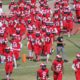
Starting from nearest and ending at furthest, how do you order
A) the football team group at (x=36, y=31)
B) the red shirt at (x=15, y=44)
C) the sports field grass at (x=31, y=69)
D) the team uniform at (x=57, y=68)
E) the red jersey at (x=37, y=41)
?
the team uniform at (x=57, y=68) → the football team group at (x=36, y=31) → the sports field grass at (x=31, y=69) → the red shirt at (x=15, y=44) → the red jersey at (x=37, y=41)

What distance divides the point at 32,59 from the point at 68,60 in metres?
1.91

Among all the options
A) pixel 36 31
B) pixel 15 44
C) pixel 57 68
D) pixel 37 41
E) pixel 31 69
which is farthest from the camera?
pixel 36 31

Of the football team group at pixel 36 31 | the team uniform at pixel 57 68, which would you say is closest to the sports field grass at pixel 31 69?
the football team group at pixel 36 31

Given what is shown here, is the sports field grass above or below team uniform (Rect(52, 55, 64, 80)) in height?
below

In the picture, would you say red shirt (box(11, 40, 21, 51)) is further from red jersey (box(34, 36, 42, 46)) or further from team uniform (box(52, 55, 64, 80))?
team uniform (box(52, 55, 64, 80))

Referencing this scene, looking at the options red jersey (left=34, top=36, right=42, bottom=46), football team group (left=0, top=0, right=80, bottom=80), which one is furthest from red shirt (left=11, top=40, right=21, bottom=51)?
red jersey (left=34, top=36, right=42, bottom=46)

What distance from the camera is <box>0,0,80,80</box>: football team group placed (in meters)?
21.3

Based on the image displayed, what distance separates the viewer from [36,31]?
25844mm

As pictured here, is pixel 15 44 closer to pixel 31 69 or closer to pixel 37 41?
pixel 37 41

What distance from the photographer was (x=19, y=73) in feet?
74.7

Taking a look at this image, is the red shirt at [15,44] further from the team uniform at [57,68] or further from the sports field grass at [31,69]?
the team uniform at [57,68]

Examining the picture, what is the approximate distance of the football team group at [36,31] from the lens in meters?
21.3

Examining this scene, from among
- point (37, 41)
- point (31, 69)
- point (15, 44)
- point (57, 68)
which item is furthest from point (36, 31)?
point (57, 68)

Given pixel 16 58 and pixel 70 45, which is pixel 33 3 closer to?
pixel 70 45
